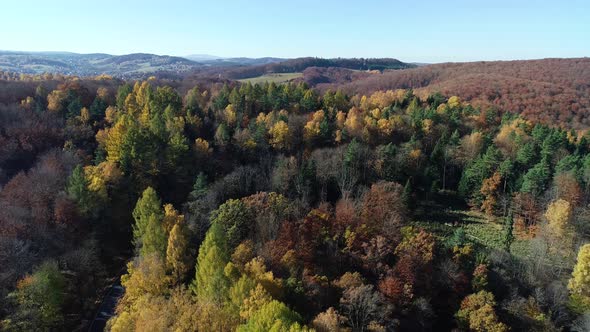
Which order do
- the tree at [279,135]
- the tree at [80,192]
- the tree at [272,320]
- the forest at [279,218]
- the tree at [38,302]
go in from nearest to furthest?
the tree at [272,320], the tree at [38,302], the forest at [279,218], the tree at [80,192], the tree at [279,135]

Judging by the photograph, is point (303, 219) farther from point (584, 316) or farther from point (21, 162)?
point (21, 162)

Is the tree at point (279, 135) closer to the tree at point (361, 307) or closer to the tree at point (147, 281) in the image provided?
the tree at point (147, 281)

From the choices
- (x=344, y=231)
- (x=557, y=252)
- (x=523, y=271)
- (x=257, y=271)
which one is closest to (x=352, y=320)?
(x=257, y=271)

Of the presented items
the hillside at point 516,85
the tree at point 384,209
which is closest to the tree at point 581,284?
the tree at point 384,209

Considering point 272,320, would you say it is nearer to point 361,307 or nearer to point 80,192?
point 361,307

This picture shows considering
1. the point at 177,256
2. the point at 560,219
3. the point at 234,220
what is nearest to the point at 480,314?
the point at 560,219
